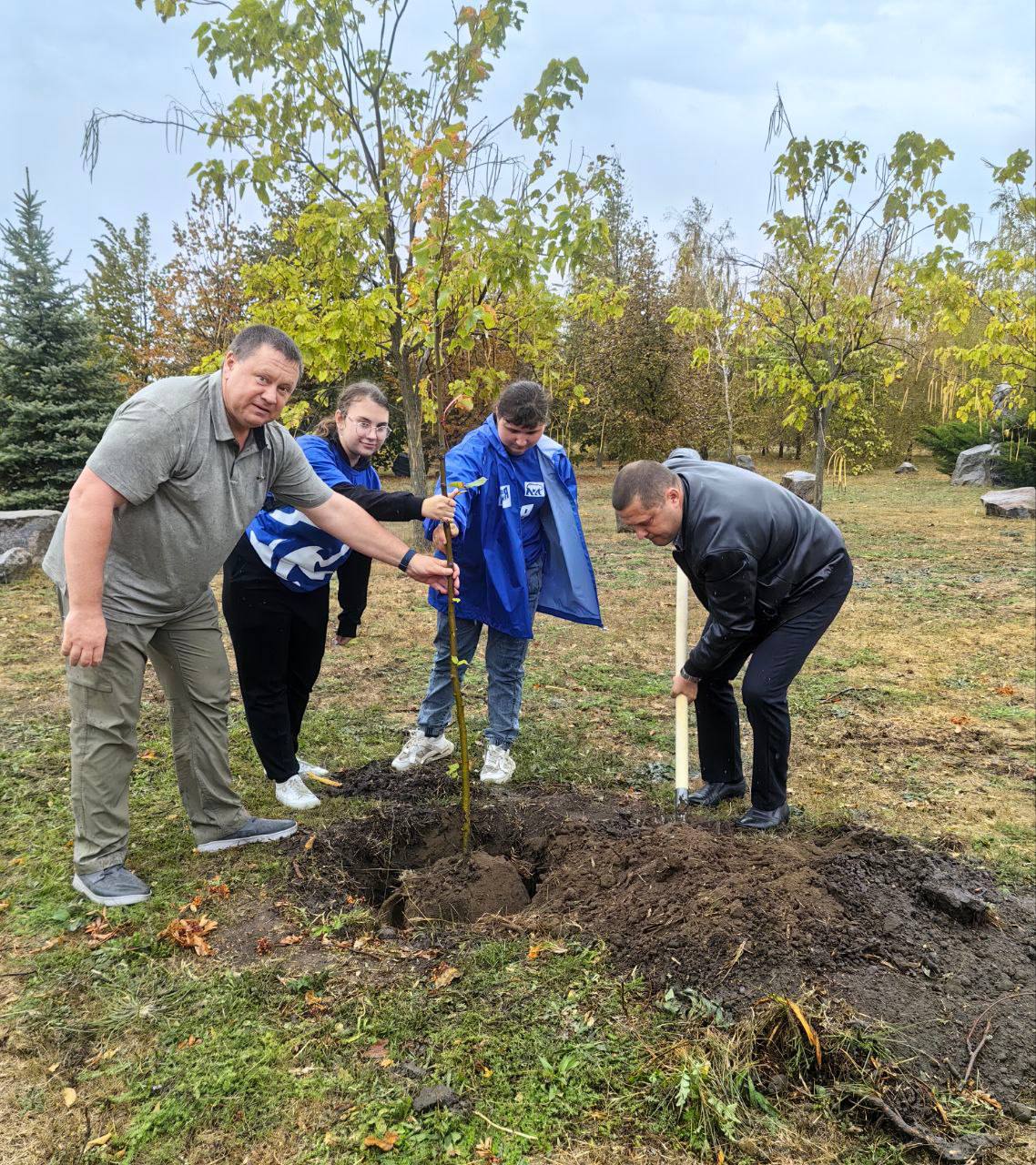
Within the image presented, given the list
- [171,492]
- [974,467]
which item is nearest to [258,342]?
[171,492]

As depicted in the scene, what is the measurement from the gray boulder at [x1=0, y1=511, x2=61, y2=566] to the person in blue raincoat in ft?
25.0

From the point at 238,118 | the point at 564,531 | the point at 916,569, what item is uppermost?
the point at 238,118

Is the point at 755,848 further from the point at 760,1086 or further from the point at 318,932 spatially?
the point at 318,932

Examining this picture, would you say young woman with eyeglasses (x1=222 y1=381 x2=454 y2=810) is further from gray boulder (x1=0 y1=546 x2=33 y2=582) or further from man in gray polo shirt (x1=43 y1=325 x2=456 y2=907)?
gray boulder (x1=0 y1=546 x2=33 y2=582)

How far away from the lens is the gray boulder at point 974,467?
67.5 feet

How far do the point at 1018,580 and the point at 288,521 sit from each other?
8.54 meters

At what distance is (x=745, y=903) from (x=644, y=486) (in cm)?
149

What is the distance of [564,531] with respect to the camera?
3939mm

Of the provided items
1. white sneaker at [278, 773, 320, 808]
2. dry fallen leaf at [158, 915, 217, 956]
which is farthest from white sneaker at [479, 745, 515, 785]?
dry fallen leaf at [158, 915, 217, 956]

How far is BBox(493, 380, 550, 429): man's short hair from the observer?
359cm

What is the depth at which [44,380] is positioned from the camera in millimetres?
11938

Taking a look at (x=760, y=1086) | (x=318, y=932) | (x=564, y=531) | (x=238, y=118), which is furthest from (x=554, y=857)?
(x=238, y=118)

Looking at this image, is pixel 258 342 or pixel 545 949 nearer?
pixel 545 949

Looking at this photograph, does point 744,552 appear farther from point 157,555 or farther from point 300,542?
point 157,555
